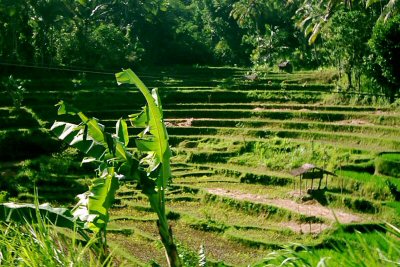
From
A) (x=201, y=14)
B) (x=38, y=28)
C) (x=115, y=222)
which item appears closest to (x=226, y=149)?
(x=115, y=222)

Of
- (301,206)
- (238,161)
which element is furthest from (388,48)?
(301,206)

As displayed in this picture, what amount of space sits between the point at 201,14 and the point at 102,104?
2145 cm

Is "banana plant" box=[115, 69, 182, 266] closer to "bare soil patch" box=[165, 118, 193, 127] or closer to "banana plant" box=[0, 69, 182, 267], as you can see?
"banana plant" box=[0, 69, 182, 267]

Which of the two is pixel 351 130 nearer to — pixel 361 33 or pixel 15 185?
pixel 361 33

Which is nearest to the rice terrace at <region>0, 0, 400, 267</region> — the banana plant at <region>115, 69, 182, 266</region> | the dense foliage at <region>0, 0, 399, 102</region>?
the banana plant at <region>115, 69, 182, 266</region>

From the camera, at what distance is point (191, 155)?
1431 cm

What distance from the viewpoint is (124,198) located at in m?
12.2

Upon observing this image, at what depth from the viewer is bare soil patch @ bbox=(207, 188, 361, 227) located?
9504 millimetres

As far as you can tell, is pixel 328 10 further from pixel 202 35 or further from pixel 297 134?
pixel 202 35

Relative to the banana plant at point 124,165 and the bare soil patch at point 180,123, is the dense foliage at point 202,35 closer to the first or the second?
the banana plant at point 124,165

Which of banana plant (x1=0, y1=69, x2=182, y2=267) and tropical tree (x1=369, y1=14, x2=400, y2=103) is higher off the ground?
tropical tree (x1=369, y1=14, x2=400, y2=103)

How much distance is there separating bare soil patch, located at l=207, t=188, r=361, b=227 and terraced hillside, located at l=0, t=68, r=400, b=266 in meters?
0.02

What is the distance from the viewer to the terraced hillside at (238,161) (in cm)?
952

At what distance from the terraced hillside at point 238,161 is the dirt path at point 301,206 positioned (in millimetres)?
22
